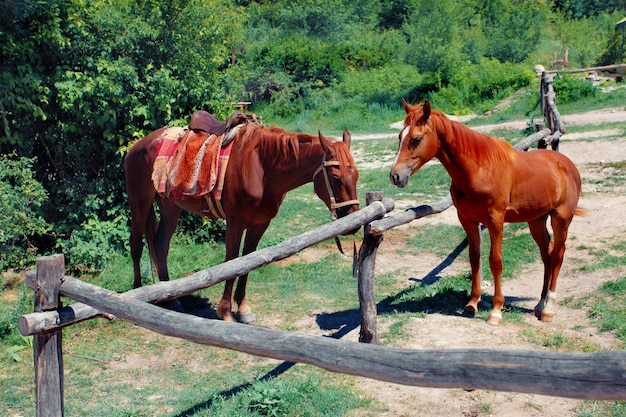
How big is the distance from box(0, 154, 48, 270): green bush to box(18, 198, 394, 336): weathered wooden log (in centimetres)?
405

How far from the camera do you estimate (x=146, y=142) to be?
662 centimetres

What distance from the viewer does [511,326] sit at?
5.53 m

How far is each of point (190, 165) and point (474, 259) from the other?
9.59 ft

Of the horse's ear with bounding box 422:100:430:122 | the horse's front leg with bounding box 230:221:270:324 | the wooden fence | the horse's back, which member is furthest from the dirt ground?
the horse's back

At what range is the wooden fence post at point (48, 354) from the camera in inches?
128

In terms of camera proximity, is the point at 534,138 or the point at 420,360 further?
the point at 534,138

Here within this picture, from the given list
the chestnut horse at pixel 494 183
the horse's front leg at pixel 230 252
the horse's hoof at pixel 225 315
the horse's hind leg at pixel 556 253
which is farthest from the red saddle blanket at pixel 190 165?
the horse's hind leg at pixel 556 253

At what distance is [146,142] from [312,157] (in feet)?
7.00

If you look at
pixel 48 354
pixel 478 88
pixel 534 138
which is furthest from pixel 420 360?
pixel 478 88

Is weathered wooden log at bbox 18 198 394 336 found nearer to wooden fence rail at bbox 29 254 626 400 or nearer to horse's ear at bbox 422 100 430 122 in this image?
wooden fence rail at bbox 29 254 626 400

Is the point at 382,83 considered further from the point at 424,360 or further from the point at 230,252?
the point at 424,360

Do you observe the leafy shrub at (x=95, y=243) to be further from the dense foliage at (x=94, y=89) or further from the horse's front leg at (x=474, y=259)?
the horse's front leg at (x=474, y=259)

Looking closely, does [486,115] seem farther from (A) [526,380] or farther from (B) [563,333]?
(A) [526,380]

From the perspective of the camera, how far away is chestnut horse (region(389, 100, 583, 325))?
518 cm
